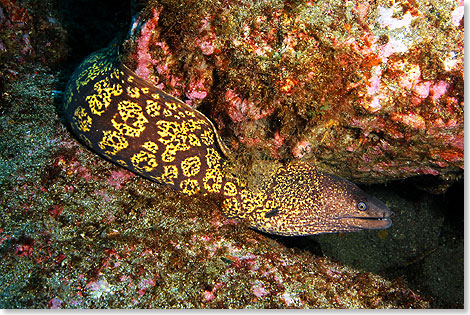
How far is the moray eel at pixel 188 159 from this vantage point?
3.08m

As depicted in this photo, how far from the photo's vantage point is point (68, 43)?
17.9ft

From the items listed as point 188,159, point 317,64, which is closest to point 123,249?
point 188,159

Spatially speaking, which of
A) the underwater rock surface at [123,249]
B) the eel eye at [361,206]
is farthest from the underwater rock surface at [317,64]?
the eel eye at [361,206]

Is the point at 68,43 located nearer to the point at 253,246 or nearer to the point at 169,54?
the point at 169,54

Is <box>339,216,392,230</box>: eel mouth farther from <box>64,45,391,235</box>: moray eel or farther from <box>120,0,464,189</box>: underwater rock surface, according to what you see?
<box>120,0,464,189</box>: underwater rock surface

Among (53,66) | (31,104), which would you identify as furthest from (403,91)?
(53,66)

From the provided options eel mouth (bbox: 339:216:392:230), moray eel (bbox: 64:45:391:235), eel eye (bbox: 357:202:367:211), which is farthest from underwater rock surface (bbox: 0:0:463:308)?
eel eye (bbox: 357:202:367:211)

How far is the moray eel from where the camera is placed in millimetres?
3076

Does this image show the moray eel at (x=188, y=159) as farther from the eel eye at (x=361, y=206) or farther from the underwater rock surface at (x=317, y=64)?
the underwater rock surface at (x=317, y=64)

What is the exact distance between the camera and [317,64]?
2.55 m

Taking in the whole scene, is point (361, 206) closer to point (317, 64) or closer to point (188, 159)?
point (317, 64)

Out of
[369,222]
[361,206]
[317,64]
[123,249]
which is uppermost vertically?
[317,64]

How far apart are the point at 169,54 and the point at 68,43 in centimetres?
391

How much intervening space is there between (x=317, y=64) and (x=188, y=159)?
1.76 meters
